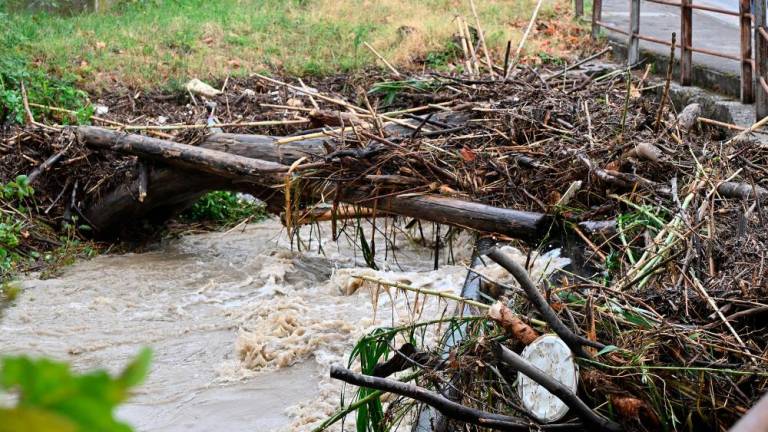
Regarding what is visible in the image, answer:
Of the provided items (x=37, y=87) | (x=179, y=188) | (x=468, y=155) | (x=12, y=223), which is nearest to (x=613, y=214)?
(x=468, y=155)

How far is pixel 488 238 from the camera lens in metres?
6.09

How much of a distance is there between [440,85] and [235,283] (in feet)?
8.43

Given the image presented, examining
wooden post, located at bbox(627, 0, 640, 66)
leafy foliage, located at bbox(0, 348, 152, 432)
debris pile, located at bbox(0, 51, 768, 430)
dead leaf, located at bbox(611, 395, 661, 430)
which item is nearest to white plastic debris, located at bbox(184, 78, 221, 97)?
debris pile, located at bbox(0, 51, 768, 430)

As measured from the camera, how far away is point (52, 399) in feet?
0.85

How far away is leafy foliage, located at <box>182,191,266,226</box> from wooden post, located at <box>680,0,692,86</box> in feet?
14.0

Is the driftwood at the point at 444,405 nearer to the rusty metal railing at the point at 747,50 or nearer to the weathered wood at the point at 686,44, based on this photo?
the rusty metal railing at the point at 747,50

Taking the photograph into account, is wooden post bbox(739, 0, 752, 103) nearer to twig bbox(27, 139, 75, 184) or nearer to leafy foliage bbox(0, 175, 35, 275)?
twig bbox(27, 139, 75, 184)

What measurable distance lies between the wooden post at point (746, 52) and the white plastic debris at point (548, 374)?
216 inches

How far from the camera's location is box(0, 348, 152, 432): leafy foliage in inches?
10.1


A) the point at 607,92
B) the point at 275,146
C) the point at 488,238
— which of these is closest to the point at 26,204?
the point at 275,146

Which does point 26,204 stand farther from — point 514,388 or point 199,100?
point 514,388

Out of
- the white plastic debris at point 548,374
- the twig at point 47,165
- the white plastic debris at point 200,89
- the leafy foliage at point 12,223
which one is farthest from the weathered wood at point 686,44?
the white plastic debris at point 548,374

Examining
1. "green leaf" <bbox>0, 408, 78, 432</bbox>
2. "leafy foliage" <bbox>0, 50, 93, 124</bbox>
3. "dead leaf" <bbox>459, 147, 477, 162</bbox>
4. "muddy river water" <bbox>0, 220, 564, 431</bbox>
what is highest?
"green leaf" <bbox>0, 408, 78, 432</bbox>

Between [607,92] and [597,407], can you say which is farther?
[607,92]
